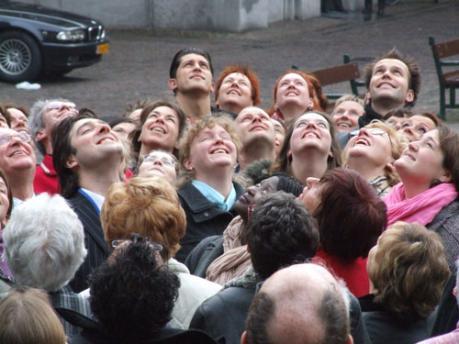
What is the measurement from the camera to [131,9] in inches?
1117

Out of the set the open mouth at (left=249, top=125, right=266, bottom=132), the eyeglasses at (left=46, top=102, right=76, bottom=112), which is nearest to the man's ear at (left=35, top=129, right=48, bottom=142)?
the eyeglasses at (left=46, top=102, right=76, bottom=112)

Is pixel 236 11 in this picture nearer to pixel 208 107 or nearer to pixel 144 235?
pixel 208 107

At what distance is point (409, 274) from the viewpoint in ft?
19.4

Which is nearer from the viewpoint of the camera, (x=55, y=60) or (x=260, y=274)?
(x=260, y=274)

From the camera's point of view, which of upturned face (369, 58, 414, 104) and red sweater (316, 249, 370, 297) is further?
upturned face (369, 58, 414, 104)

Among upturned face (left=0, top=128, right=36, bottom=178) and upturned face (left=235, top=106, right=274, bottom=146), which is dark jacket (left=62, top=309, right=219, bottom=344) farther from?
upturned face (left=235, top=106, right=274, bottom=146)

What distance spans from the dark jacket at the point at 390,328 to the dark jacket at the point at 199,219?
6.73ft

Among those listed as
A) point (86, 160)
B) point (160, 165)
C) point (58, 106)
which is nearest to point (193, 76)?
point (58, 106)

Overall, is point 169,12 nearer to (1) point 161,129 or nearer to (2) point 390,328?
(1) point 161,129

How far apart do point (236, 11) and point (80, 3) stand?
128 inches

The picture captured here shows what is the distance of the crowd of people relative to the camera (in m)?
5.13

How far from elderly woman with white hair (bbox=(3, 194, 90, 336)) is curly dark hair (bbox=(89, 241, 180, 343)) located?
524 mm

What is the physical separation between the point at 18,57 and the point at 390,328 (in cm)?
1669

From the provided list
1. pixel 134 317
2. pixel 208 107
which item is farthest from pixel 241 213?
pixel 208 107
